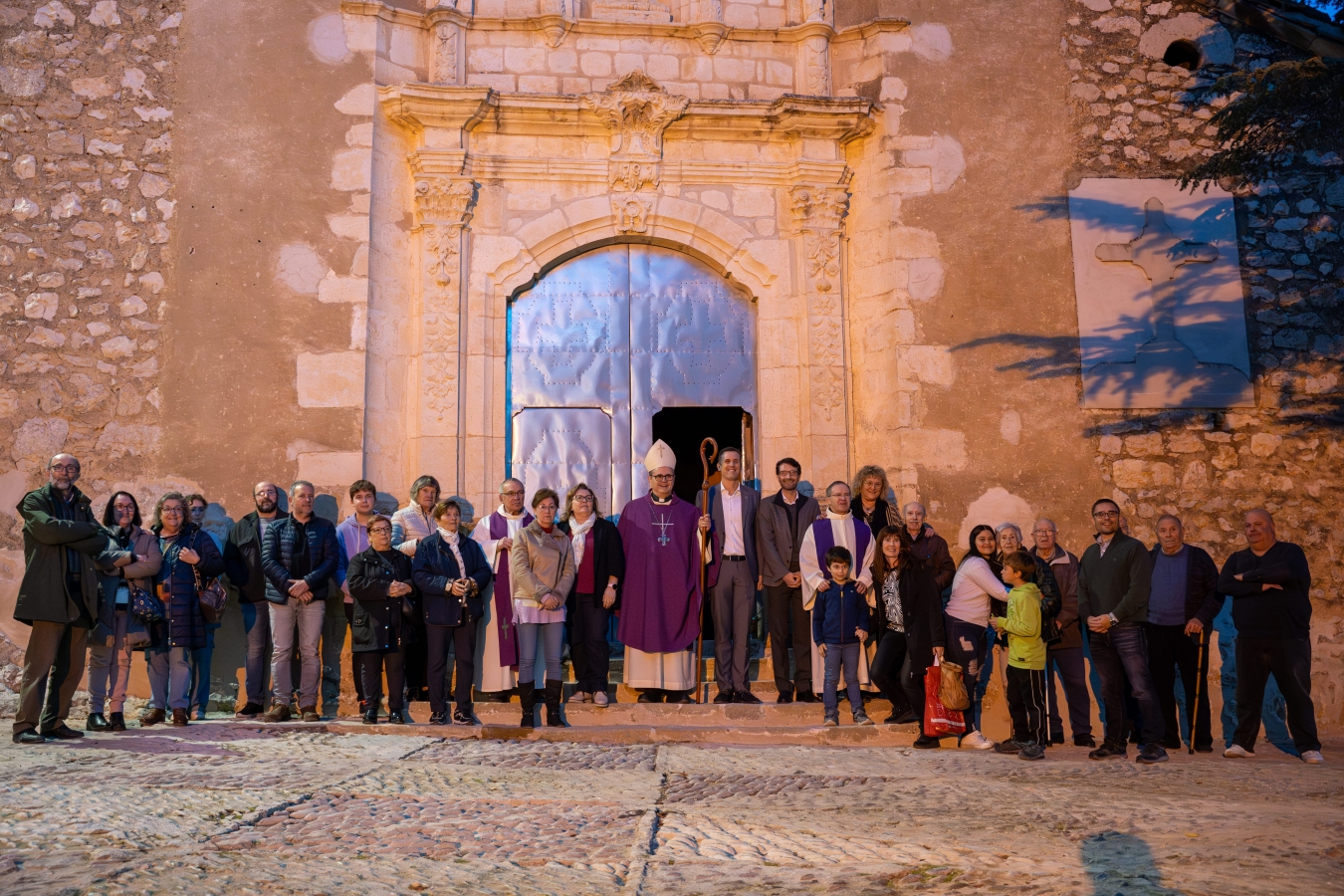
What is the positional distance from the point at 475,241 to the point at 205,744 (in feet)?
14.2

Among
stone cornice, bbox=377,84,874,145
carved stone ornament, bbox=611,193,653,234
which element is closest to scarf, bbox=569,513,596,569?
carved stone ornament, bbox=611,193,653,234

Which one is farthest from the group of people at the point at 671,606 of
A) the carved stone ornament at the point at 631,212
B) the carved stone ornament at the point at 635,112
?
the carved stone ornament at the point at 635,112

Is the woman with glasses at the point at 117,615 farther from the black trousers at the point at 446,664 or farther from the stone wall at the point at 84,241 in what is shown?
the black trousers at the point at 446,664

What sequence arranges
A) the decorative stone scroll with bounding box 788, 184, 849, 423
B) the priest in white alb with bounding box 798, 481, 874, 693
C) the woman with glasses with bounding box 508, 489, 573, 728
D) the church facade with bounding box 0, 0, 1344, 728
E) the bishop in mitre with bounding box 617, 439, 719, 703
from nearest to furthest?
the woman with glasses with bounding box 508, 489, 573, 728 → the priest in white alb with bounding box 798, 481, 874, 693 → the bishop in mitre with bounding box 617, 439, 719, 703 → the church facade with bounding box 0, 0, 1344, 728 → the decorative stone scroll with bounding box 788, 184, 849, 423

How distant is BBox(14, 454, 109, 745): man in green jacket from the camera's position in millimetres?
5637

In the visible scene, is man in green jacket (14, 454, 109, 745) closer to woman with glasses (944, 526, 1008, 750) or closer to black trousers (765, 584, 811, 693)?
black trousers (765, 584, 811, 693)

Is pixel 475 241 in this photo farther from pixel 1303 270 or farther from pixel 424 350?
pixel 1303 270

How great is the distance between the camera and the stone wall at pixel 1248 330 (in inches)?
316

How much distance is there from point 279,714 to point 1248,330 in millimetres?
7330

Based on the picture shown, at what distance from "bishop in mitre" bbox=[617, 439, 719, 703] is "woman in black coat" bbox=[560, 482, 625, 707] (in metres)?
0.17

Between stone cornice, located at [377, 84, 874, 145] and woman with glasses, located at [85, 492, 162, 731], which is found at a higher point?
stone cornice, located at [377, 84, 874, 145]

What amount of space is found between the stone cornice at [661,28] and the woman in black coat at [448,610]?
4142 mm

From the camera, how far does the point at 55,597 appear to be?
5652 millimetres

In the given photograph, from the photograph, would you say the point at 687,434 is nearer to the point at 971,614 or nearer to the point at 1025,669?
the point at 971,614
